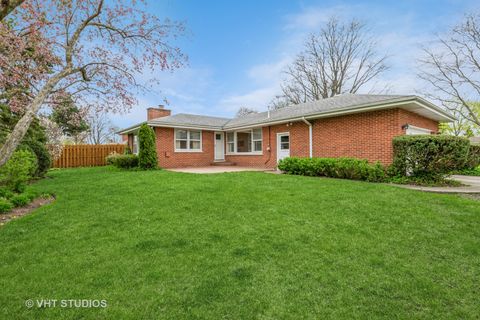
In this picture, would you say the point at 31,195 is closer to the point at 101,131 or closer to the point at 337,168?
the point at 337,168

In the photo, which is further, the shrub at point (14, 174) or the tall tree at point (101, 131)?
the tall tree at point (101, 131)

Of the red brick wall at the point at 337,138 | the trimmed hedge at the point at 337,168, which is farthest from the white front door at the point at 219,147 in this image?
the trimmed hedge at the point at 337,168

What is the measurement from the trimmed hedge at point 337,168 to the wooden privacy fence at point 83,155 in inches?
619

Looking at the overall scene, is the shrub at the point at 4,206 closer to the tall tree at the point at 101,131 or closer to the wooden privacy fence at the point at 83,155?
the wooden privacy fence at the point at 83,155

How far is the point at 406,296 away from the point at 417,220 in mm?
2509

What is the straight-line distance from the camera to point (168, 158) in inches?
547

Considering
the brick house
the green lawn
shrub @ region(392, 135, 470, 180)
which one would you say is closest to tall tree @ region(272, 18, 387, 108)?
the brick house

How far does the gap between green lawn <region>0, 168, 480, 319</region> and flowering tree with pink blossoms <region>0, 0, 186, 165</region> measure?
3.96 meters

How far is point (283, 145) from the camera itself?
12734 mm

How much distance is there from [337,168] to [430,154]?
8.66 feet

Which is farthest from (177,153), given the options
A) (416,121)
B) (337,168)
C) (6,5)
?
(416,121)

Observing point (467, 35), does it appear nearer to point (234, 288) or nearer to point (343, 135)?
point (343, 135)

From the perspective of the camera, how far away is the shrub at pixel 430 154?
6.93 meters

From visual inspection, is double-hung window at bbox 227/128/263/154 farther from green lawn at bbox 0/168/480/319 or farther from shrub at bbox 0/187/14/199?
shrub at bbox 0/187/14/199
